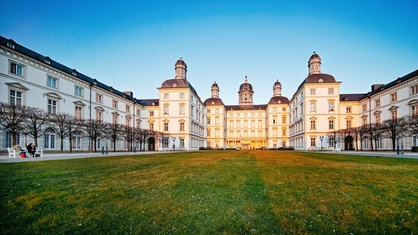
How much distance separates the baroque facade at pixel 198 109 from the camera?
82.0 ft

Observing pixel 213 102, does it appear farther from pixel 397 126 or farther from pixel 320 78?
pixel 397 126

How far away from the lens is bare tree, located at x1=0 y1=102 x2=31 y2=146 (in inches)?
765

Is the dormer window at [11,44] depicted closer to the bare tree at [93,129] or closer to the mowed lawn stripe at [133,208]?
the bare tree at [93,129]

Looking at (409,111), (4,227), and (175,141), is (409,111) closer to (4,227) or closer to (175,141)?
(175,141)

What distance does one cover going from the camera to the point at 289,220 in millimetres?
3578

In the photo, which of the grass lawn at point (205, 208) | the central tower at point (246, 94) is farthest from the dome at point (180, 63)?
the grass lawn at point (205, 208)

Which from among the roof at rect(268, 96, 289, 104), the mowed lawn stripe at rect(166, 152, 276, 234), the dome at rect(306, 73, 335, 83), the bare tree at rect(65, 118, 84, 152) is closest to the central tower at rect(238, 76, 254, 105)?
the roof at rect(268, 96, 289, 104)

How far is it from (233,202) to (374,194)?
3223 mm

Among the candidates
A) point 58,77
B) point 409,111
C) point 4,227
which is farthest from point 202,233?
point 409,111

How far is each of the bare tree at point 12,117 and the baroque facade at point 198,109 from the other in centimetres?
171

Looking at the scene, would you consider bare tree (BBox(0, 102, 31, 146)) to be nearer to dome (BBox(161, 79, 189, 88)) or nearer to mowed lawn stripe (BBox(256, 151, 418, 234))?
mowed lawn stripe (BBox(256, 151, 418, 234))

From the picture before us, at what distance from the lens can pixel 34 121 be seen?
2297 cm

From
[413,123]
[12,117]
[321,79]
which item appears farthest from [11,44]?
[321,79]

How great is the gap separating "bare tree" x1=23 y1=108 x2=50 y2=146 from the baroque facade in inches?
27.6
